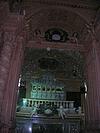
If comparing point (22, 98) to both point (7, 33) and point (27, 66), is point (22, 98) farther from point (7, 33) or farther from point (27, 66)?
point (7, 33)

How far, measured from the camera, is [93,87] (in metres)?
8.56

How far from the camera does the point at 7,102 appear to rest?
23.8ft

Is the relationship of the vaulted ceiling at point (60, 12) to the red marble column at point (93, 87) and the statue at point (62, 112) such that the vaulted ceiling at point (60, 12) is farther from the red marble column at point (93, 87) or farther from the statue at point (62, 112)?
the statue at point (62, 112)

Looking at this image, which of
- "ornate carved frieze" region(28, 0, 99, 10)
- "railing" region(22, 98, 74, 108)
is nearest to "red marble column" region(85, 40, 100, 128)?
"ornate carved frieze" region(28, 0, 99, 10)

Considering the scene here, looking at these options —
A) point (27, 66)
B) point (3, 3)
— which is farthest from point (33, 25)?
point (27, 66)

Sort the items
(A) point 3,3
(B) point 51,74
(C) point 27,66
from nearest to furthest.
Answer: (A) point 3,3, (C) point 27,66, (B) point 51,74

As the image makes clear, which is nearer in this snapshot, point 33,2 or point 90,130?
point 90,130

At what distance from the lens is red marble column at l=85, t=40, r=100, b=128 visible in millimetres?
8031

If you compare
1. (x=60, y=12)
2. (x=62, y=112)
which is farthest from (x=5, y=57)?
(x=62, y=112)

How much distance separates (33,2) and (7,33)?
2310 mm

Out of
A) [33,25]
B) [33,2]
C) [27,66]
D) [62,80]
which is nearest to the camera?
[33,2]

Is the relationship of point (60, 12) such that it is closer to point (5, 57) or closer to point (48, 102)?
point (5, 57)

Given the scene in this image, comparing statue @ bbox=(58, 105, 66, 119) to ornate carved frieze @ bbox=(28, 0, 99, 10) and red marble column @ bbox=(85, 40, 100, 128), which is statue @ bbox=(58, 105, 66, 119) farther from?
ornate carved frieze @ bbox=(28, 0, 99, 10)

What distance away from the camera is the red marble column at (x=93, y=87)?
26.3 ft
